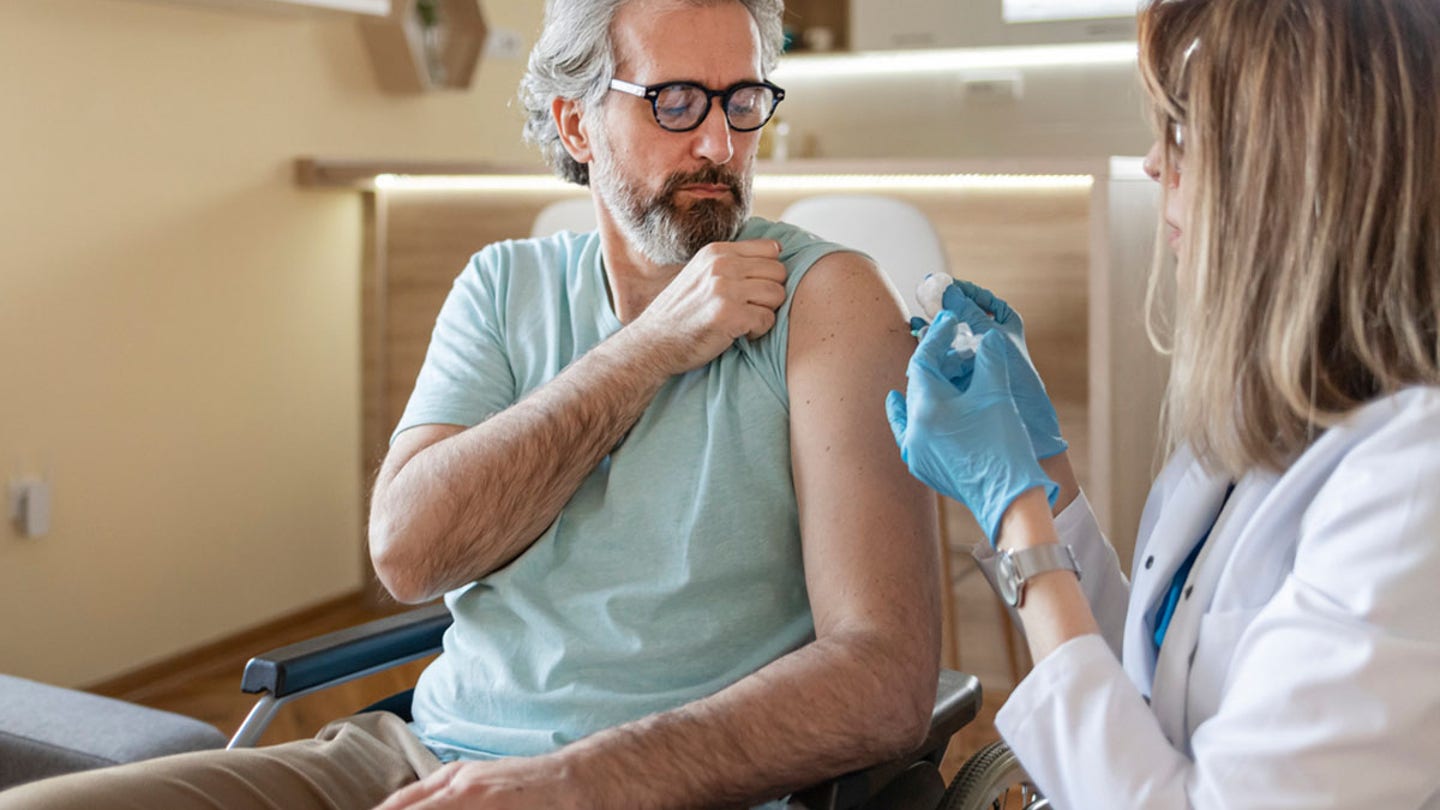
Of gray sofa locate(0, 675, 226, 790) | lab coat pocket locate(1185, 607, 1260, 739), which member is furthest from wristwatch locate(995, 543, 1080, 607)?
gray sofa locate(0, 675, 226, 790)

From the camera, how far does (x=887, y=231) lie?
291 cm

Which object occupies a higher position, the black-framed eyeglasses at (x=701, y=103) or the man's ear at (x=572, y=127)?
the black-framed eyeglasses at (x=701, y=103)

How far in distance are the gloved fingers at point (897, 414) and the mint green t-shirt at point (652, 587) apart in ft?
0.59

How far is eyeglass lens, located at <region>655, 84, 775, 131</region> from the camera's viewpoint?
4.96 feet

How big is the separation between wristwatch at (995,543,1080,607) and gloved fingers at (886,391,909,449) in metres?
0.15

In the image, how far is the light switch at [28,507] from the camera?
2.87 meters

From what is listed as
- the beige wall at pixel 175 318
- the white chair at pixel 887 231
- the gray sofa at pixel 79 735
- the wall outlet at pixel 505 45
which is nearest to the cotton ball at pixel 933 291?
the gray sofa at pixel 79 735

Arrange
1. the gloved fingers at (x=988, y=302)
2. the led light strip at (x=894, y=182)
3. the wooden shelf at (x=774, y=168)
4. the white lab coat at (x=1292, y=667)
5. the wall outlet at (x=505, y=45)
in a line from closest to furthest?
the white lab coat at (x=1292, y=667), the gloved fingers at (x=988, y=302), the wooden shelf at (x=774, y=168), the led light strip at (x=894, y=182), the wall outlet at (x=505, y=45)

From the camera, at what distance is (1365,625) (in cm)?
89

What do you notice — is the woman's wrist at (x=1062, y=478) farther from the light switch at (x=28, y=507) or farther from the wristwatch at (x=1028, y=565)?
the light switch at (x=28, y=507)

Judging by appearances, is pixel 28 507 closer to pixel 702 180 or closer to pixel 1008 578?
pixel 702 180

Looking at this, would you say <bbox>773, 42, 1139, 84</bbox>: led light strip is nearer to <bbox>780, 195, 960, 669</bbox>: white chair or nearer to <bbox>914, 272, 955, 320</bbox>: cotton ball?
<bbox>780, 195, 960, 669</bbox>: white chair

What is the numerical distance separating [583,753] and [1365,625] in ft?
1.96

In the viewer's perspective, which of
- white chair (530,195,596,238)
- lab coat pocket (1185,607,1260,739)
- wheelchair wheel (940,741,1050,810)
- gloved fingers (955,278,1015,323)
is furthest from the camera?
white chair (530,195,596,238)
